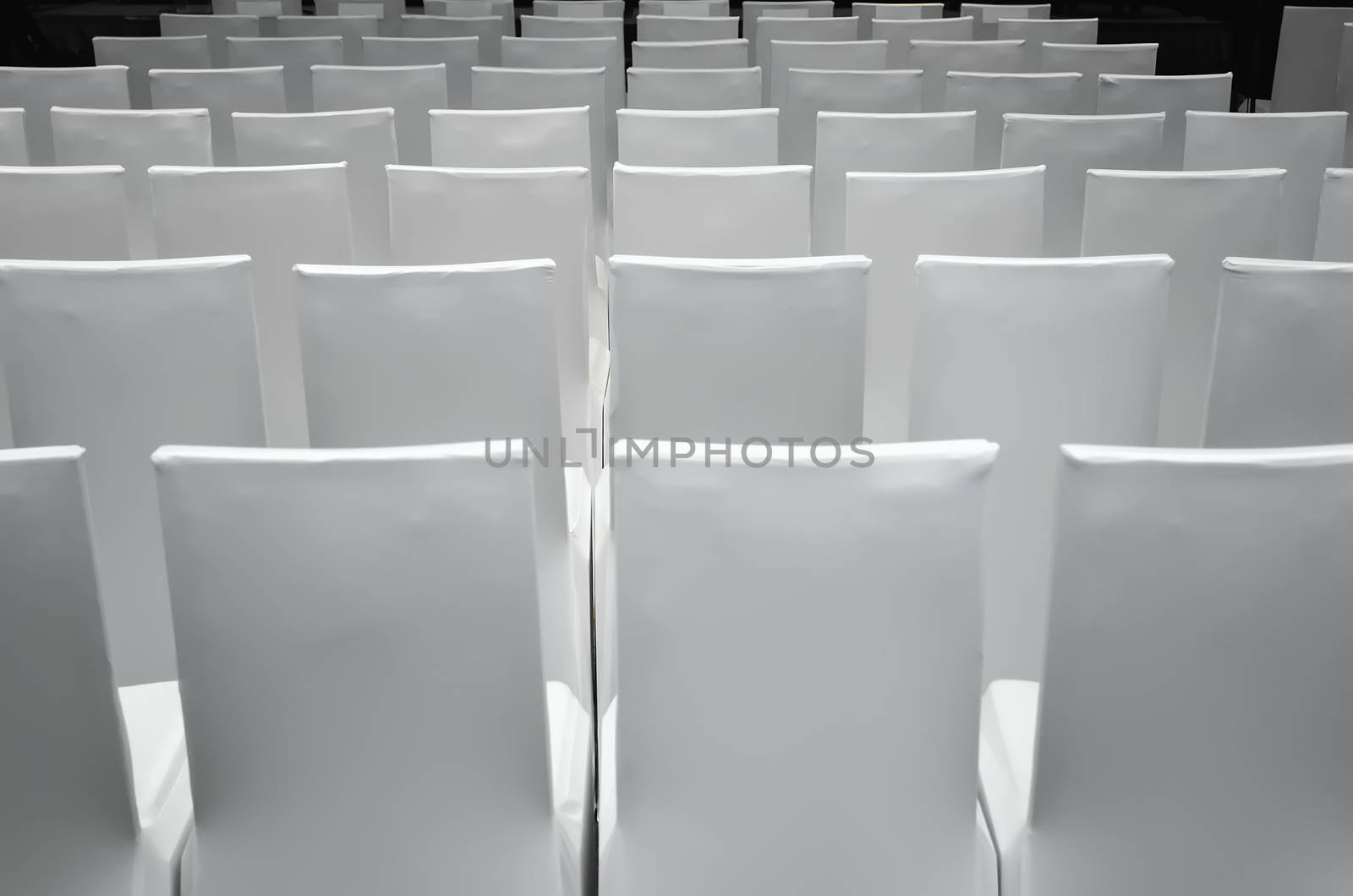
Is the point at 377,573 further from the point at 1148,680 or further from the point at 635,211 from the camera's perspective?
the point at 635,211

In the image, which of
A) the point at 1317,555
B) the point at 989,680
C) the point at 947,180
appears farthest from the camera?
the point at 947,180

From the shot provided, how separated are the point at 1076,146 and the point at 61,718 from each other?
118 inches

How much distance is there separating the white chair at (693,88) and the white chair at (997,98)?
728mm

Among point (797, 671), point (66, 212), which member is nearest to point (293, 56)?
point (66, 212)

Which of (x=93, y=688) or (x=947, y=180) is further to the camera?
(x=947, y=180)

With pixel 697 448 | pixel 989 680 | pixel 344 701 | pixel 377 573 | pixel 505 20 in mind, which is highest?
pixel 505 20

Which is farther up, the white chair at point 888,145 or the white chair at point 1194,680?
the white chair at point 888,145

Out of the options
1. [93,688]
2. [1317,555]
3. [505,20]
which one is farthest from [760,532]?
[505,20]

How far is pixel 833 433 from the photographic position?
85.7 inches

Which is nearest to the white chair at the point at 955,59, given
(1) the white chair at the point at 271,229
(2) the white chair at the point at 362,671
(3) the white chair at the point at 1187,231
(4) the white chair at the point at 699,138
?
(4) the white chair at the point at 699,138

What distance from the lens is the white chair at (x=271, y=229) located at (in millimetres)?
2820

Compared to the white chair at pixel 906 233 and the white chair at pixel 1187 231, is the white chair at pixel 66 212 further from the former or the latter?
the white chair at pixel 1187 231

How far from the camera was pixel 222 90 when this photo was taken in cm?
446

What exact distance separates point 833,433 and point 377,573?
1.03m
